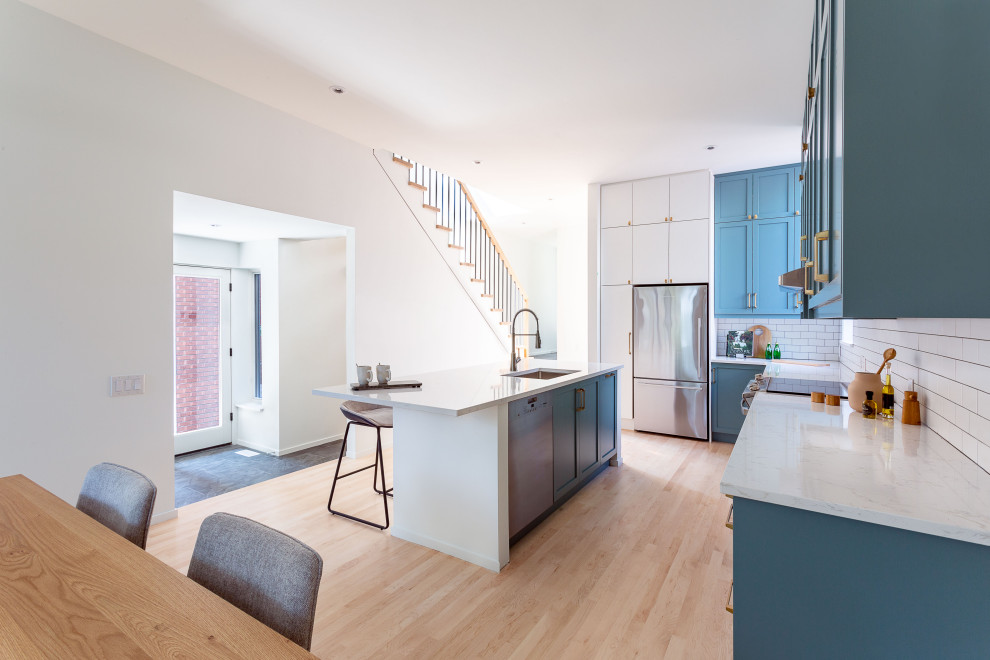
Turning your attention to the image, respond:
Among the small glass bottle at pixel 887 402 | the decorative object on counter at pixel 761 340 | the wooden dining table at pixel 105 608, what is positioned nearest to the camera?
the wooden dining table at pixel 105 608

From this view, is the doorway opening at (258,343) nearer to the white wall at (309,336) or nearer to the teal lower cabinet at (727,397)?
the white wall at (309,336)

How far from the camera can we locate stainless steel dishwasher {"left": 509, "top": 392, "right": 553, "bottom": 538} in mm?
2732

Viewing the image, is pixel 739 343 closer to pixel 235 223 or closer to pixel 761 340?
pixel 761 340

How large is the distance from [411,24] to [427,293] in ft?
10.3

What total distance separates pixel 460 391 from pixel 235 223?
9.18ft

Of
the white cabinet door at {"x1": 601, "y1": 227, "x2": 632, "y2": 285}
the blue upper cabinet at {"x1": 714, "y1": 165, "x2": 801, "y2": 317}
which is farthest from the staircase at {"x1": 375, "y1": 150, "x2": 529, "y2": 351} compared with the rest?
the blue upper cabinet at {"x1": 714, "y1": 165, "x2": 801, "y2": 317}

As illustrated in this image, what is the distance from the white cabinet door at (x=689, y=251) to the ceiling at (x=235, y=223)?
3.47 metres

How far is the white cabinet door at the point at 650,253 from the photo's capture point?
17.2 feet

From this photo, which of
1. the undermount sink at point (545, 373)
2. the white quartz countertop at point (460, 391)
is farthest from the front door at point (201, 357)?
the undermount sink at point (545, 373)

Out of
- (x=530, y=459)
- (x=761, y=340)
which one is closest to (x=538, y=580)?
(x=530, y=459)

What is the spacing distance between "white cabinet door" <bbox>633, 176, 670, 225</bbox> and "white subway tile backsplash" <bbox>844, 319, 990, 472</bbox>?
122 inches

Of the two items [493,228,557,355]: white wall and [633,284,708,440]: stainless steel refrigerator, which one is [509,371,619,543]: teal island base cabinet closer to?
[633,284,708,440]: stainless steel refrigerator

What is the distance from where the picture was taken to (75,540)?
3.91 ft

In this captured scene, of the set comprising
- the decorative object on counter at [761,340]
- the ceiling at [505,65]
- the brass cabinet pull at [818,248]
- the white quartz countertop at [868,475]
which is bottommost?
the white quartz countertop at [868,475]
